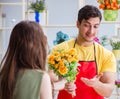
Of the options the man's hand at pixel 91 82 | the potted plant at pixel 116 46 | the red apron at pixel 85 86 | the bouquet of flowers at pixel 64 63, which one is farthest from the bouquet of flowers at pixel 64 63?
the potted plant at pixel 116 46

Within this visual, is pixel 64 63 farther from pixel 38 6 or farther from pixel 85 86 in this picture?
pixel 38 6

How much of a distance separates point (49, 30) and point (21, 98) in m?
3.28

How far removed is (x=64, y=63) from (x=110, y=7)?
1.40 meters

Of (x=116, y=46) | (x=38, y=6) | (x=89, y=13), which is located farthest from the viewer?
(x=38, y=6)

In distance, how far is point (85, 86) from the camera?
218 centimetres

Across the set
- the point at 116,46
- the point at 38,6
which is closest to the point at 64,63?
the point at 116,46

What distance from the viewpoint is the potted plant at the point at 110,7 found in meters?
3.09

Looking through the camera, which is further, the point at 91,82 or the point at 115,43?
the point at 115,43

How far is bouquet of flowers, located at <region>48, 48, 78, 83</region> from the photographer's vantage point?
6.11ft

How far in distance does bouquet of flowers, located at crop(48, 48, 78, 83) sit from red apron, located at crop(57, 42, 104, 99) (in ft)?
0.92

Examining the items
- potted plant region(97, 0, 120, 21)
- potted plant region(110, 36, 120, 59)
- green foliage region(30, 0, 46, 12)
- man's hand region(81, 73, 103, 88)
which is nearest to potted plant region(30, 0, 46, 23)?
green foliage region(30, 0, 46, 12)

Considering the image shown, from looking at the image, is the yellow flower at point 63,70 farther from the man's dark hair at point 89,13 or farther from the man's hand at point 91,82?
the man's dark hair at point 89,13

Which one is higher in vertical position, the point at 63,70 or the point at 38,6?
the point at 38,6

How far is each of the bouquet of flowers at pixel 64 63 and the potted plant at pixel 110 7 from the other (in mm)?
1290
